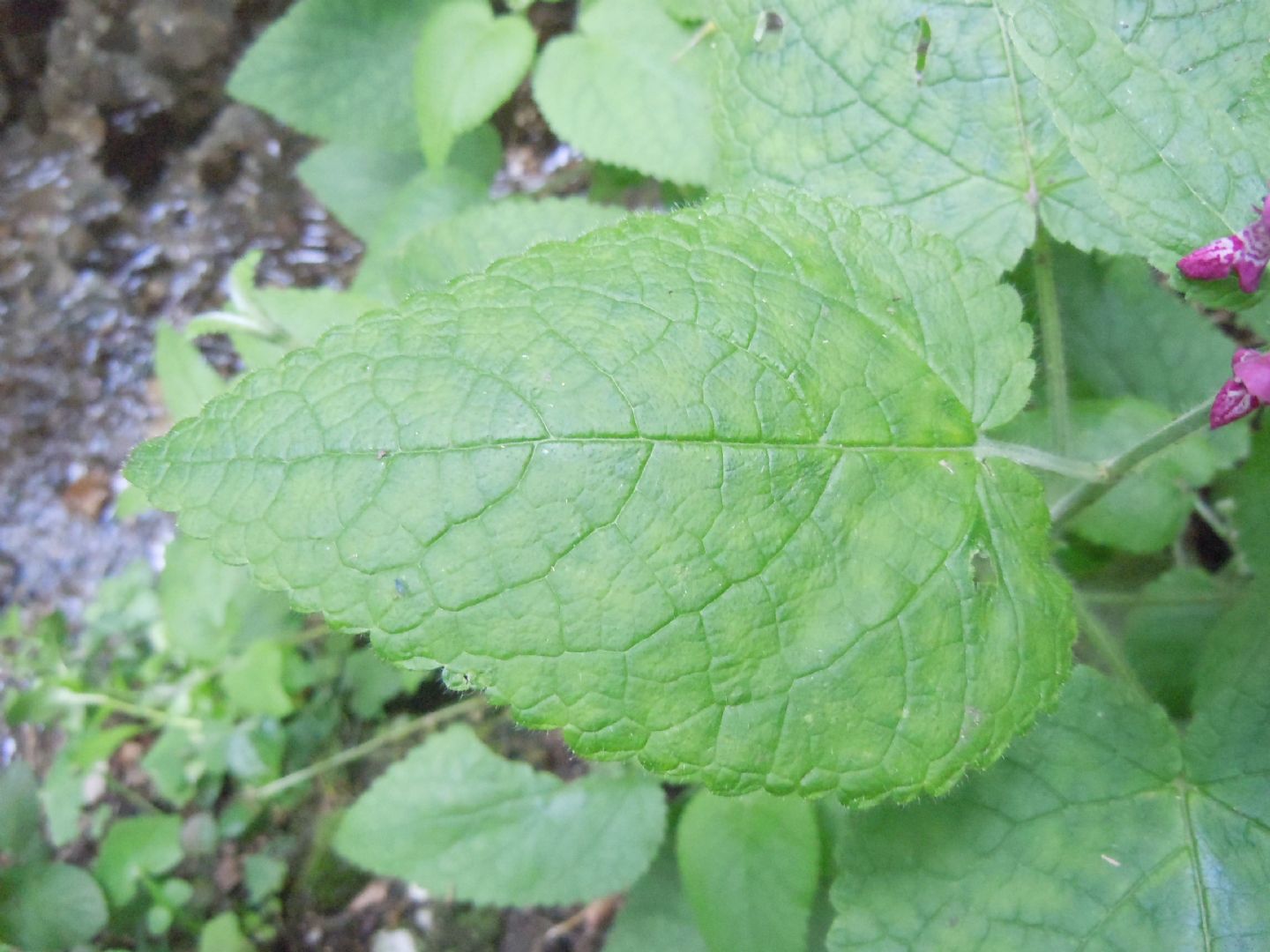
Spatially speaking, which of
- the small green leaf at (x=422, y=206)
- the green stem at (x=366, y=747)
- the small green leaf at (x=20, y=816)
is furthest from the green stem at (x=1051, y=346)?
the small green leaf at (x=20, y=816)

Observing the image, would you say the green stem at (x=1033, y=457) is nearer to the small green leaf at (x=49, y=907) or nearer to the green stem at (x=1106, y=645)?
the green stem at (x=1106, y=645)

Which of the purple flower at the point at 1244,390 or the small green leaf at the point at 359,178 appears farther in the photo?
the small green leaf at the point at 359,178

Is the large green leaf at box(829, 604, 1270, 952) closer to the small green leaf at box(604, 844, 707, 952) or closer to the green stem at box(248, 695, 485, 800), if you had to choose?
A: the small green leaf at box(604, 844, 707, 952)

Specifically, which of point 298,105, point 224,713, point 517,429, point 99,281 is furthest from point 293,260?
point 517,429

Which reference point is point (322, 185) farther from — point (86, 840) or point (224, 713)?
point (86, 840)

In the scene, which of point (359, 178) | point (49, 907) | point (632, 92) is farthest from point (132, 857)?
point (632, 92)

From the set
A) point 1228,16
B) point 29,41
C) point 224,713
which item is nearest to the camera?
point 1228,16
